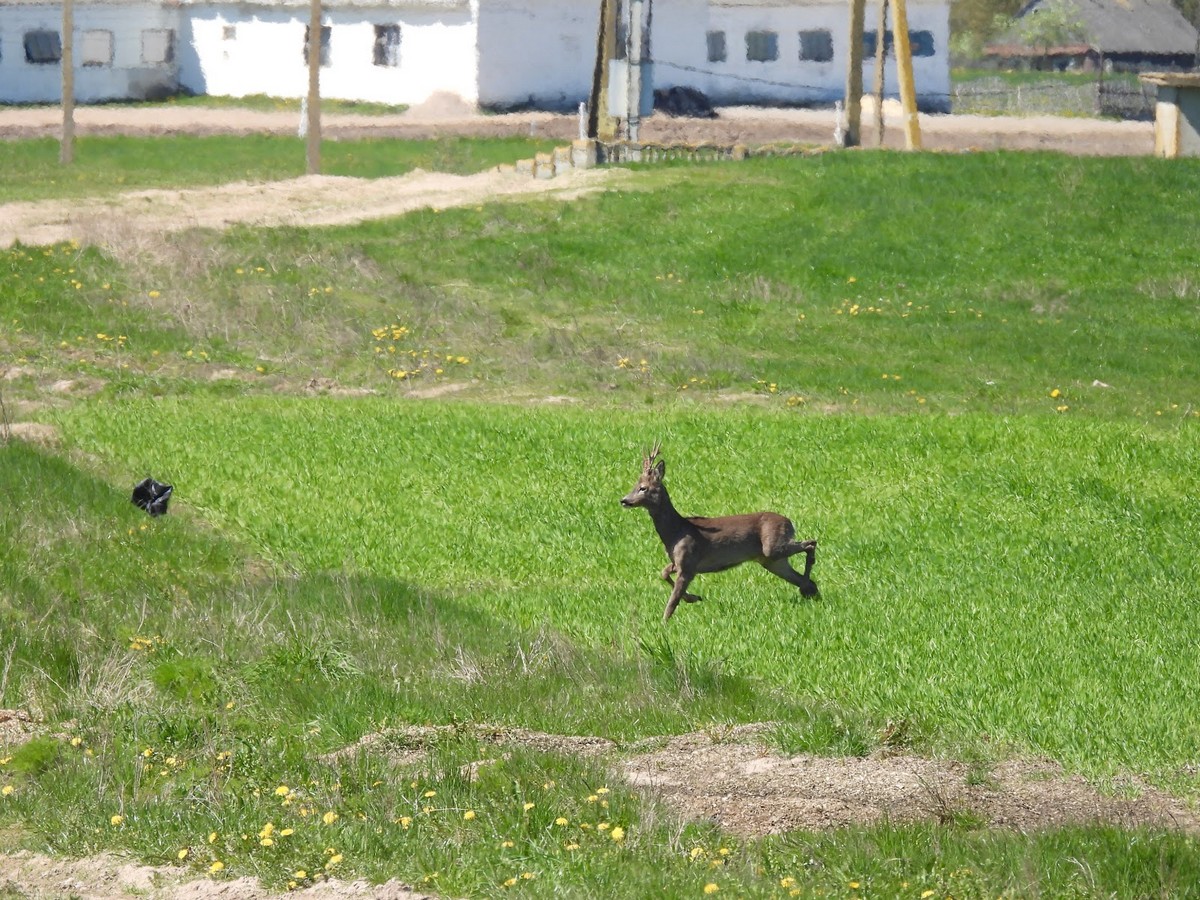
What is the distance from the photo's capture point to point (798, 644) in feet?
40.7

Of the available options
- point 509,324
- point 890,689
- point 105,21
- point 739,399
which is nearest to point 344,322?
point 509,324

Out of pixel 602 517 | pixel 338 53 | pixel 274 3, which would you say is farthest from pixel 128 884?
pixel 274 3

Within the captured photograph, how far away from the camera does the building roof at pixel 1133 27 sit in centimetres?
8488

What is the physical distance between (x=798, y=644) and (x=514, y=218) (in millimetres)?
20853

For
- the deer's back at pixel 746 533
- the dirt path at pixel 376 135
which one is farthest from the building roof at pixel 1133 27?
the deer's back at pixel 746 533

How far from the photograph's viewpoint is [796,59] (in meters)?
62.1

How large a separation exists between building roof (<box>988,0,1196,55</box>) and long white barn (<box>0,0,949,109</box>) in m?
26.0

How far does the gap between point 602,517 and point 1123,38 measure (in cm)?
7578

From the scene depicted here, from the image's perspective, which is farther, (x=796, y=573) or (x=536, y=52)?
(x=536, y=52)

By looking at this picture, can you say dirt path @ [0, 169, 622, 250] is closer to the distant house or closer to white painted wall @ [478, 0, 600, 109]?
white painted wall @ [478, 0, 600, 109]

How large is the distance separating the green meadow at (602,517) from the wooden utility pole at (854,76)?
130 inches

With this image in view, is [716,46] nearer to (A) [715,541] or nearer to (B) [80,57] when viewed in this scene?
(B) [80,57]

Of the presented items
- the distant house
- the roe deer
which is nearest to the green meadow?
the roe deer

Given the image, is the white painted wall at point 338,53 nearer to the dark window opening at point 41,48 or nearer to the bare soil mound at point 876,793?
the dark window opening at point 41,48
